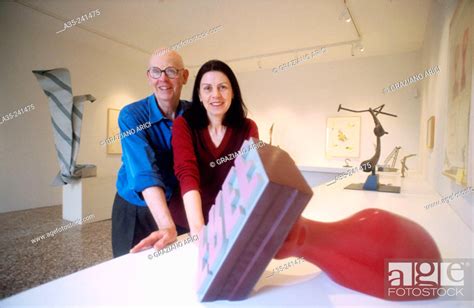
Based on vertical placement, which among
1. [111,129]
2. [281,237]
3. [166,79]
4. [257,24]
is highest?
[257,24]

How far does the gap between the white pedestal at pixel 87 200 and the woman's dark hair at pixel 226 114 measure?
10.6 feet

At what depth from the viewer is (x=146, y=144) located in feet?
3.37

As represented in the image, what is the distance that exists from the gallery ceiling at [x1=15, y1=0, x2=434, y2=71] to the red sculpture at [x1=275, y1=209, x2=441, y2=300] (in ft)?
10.9

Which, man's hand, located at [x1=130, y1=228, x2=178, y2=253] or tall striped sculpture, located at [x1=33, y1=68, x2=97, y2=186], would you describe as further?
tall striped sculpture, located at [x1=33, y1=68, x2=97, y2=186]

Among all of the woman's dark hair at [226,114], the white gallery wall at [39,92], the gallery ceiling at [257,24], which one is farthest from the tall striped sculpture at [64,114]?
the woman's dark hair at [226,114]

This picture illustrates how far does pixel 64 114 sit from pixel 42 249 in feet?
5.45

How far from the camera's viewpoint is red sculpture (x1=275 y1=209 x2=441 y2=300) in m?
0.42

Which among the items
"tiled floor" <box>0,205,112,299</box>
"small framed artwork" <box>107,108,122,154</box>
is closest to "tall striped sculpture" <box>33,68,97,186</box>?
"tiled floor" <box>0,205,112,299</box>

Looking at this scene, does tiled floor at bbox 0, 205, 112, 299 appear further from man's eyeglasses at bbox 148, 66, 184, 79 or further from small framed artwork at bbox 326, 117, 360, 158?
small framed artwork at bbox 326, 117, 360, 158

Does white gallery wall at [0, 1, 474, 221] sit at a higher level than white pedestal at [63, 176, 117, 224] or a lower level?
higher

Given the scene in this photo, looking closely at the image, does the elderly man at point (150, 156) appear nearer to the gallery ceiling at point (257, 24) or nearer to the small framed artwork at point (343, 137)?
the gallery ceiling at point (257, 24)

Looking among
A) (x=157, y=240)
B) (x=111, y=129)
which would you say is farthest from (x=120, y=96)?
(x=157, y=240)

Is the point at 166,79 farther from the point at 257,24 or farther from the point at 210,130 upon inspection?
the point at 257,24

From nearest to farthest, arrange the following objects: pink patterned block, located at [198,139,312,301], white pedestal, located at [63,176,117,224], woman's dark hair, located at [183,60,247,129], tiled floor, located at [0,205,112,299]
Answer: pink patterned block, located at [198,139,312,301] < woman's dark hair, located at [183,60,247,129] < tiled floor, located at [0,205,112,299] < white pedestal, located at [63,176,117,224]
